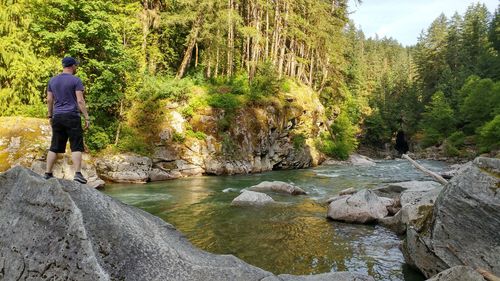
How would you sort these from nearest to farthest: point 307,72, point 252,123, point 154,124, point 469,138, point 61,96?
1. point 61,96
2. point 154,124
3. point 252,123
4. point 469,138
5. point 307,72

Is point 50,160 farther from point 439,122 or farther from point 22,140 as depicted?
point 439,122

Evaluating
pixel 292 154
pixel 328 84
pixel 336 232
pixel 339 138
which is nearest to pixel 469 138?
pixel 339 138

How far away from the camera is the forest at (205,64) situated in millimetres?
23297

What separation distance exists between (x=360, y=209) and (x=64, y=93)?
9.58 m

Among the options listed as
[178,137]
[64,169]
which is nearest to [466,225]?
[64,169]

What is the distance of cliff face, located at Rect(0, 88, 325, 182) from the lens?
18.4 m

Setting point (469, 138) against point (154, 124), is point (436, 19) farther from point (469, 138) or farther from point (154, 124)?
point (154, 124)

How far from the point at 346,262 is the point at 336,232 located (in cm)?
251

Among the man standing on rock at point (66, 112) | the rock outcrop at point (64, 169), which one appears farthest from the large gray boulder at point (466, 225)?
the rock outcrop at point (64, 169)

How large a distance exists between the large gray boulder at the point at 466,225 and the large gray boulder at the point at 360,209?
4.55m

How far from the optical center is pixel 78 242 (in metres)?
4.26

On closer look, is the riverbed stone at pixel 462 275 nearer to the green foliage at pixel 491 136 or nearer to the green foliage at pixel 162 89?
the green foliage at pixel 162 89

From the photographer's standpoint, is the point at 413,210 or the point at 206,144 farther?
the point at 206,144

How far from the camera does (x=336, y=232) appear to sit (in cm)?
1099
